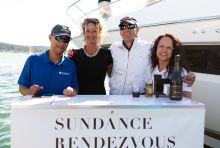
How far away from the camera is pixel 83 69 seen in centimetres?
326

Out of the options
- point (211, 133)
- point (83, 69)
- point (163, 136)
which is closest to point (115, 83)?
point (83, 69)

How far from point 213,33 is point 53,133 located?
189 cm

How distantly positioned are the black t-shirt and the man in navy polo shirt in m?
0.21

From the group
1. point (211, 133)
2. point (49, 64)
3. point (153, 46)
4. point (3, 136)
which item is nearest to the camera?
point (49, 64)

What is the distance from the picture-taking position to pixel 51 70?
3.03m

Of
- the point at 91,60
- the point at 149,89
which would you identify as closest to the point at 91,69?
the point at 91,60

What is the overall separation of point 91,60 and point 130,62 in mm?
357

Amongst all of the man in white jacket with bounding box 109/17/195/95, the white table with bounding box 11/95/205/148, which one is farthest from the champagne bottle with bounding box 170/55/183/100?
the man in white jacket with bounding box 109/17/195/95

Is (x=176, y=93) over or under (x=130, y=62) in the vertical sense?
under

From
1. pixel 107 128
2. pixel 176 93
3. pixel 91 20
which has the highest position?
pixel 91 20

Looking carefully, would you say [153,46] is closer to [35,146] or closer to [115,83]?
[115,83]

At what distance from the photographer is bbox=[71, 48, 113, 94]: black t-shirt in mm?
3260

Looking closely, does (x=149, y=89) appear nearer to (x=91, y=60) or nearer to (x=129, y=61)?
(x=129, y=61)

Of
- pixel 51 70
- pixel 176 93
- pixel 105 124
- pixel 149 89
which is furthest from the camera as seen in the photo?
pixel 51 70
